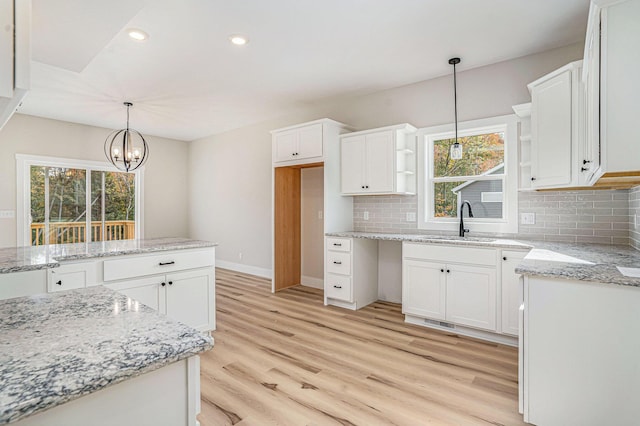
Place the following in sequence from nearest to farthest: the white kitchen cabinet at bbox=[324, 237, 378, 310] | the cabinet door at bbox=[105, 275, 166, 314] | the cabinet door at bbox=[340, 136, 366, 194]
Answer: the cabinet door at bbox=[105, 275, 166, 314] < the white kitchen cabinet at bbox=[324, 237, 378, 310] < the cabinet door at bbox=[340, 136, 366, 194]

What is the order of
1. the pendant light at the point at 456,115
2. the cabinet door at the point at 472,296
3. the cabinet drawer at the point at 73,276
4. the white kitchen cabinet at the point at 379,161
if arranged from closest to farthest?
the cabinet drawer at the point at 73,276
the cabinet door at the point at 472,296
the pendant light at the point at 456,115
the white kitchen cabinet at the point at 379,161

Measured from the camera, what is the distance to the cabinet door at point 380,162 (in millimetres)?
3834

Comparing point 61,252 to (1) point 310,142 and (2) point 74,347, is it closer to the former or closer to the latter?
(2) point 74,347

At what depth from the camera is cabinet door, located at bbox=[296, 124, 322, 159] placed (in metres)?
4.21

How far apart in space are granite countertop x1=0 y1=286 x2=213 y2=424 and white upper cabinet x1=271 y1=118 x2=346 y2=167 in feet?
10.9

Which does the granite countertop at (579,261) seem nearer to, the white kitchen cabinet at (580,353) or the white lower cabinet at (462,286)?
the white kitchen cabinet at (580,353)

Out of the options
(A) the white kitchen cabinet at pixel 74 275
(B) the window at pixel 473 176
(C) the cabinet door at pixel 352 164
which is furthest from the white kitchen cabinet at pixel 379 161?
(A) the white kitchen cabinet at pixel 74 275

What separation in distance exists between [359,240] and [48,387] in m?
3.55

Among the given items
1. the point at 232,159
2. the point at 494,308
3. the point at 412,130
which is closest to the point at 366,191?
the point at 412,130

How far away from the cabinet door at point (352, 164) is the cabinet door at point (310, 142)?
31 centimetres

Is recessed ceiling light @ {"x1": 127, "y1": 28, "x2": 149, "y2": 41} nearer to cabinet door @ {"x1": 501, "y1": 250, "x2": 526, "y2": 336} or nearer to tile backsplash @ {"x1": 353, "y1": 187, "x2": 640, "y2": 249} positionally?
cabinet door @ {"x1": 501, "y1": 250, "x2": 526, "y2": 336}

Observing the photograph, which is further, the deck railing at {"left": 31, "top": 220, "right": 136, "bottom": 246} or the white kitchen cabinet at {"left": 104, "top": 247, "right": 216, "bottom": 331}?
the deck railing at {"left": 31, "top": 220, "right": 136, "bottom": 246}

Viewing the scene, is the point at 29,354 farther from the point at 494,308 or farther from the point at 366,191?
the point at 366,191

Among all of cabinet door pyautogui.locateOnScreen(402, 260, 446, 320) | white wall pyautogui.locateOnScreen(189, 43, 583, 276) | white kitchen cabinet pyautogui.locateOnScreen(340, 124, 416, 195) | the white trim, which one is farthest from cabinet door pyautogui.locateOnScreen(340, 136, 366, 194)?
the white trim
